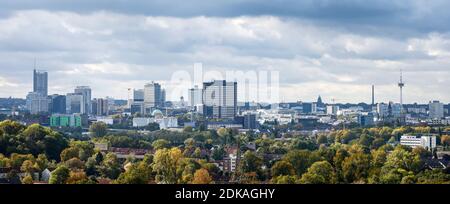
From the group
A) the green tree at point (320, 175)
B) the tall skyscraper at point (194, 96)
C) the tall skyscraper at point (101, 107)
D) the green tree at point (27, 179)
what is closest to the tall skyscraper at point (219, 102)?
the tall skyscraper at point (194, 96)

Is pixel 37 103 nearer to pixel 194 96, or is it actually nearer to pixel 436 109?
pixel 194 96

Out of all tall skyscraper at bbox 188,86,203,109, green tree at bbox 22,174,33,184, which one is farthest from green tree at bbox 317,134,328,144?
green tree at bbox 22,174,33,184

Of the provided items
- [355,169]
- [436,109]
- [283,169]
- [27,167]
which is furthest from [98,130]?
[436,109]

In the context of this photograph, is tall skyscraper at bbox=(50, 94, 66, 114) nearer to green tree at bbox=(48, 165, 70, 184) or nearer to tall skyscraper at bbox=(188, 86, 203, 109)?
tall skyscraper at bbox=(188, 86, 203, 109)

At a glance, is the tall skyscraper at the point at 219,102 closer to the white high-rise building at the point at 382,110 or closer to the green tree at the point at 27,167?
the green tree at the point at 27,167
